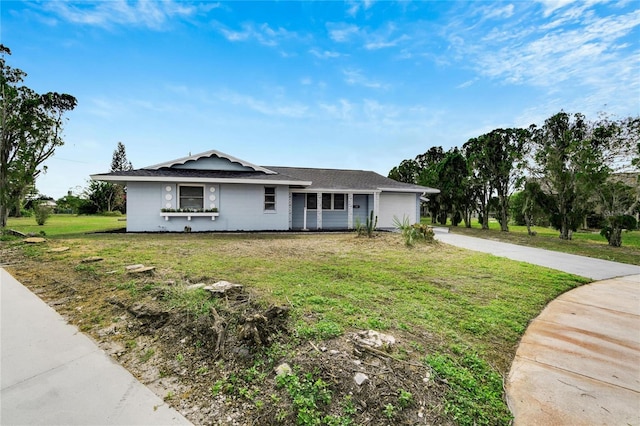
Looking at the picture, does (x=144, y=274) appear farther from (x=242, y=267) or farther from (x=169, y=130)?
(x=169, y=130)

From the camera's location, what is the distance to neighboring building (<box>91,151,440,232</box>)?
12.6m

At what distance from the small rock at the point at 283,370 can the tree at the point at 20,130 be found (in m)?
18.8

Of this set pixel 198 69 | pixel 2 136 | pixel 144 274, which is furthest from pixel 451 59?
pixel 2 136

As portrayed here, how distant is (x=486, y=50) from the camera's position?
10648 mm

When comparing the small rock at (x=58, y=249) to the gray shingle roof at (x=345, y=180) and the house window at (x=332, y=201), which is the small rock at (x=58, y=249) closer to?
the gray shingle roof at (x=345, y=180)

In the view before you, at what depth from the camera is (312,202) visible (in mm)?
16188

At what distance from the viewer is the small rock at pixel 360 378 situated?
2.22 metres

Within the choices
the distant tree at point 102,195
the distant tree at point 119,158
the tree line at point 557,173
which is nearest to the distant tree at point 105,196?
the distant tree at point 102,195

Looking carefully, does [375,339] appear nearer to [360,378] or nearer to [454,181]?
[360,378]

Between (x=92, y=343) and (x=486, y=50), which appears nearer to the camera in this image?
(x=92, y=343)

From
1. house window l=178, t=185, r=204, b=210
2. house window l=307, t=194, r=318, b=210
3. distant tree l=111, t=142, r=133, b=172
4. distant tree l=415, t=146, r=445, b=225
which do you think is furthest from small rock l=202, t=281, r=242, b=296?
distant tree l=111, t=142, r=133, b=172

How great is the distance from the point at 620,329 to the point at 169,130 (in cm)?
2182

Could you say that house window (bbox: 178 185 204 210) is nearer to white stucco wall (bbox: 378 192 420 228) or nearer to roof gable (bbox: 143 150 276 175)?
roof gable (bbox: 143 150 276 175)

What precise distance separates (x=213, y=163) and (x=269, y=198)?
11.2ft
